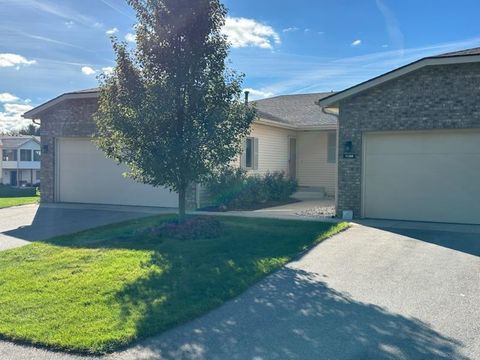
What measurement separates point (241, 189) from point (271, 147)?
396cm

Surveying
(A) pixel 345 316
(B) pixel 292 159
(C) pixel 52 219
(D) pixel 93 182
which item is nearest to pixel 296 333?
(A) pixel 345 316

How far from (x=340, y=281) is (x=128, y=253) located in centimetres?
380

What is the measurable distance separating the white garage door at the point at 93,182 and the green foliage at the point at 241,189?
172 centimetres

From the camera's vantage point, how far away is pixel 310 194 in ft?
65.6

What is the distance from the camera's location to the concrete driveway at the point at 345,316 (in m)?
4.33

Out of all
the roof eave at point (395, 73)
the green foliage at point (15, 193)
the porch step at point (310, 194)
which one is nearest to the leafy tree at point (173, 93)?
the roof eave at point (395, 73)

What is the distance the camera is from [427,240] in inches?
380

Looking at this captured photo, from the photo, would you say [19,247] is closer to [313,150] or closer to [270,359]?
[270,359]

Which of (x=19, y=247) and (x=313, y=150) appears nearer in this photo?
(x=19, y=247)

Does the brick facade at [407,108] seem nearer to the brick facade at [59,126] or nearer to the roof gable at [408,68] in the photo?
the roof gable at [408,68]

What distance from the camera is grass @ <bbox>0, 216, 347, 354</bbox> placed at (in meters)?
4.77

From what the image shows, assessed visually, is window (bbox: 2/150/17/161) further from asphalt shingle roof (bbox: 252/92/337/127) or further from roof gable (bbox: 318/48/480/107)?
roof gable (bbox: 318/48/480/107)

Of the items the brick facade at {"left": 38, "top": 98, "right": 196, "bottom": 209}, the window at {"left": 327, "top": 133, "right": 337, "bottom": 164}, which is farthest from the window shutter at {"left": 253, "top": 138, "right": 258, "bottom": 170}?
the brick facade at {"left": 38, "top": 98, "right": 196, "bottom": 209}

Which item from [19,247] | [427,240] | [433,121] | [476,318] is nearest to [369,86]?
[433,121]
